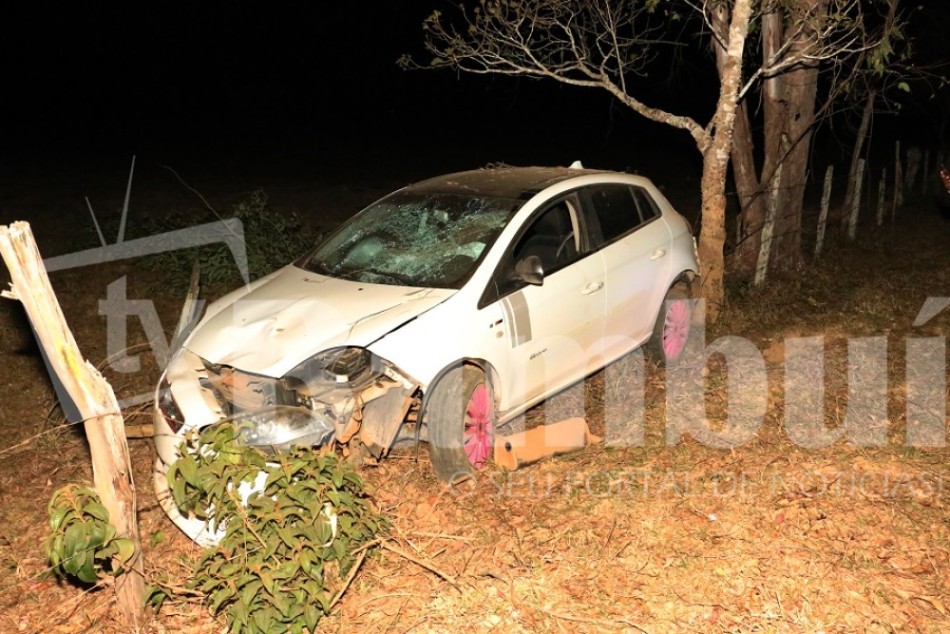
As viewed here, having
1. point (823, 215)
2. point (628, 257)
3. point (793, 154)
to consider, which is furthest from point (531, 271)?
point (823, 215)

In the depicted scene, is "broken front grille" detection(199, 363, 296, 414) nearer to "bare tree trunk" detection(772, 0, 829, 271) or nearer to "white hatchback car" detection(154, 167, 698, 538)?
"white hatchback car" detection(154, 167, 698, 538)

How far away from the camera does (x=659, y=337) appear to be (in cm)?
666

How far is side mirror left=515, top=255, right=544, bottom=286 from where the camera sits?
16.6ft

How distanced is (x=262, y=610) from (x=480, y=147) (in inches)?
795

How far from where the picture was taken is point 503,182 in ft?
19.6

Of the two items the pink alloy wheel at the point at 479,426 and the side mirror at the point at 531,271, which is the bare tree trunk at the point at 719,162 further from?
the pink alloy wheel at the point at 479,426

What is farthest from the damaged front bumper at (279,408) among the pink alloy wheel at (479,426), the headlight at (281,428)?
the pink alloy wheel at (479,426)

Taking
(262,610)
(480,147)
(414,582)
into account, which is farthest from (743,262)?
(480,147)

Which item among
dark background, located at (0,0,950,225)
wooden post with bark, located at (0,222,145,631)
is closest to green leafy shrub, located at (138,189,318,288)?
wooden post with bark, located at (0,222,145,631)

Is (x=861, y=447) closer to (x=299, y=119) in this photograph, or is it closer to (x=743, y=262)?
(x=743, y=262)

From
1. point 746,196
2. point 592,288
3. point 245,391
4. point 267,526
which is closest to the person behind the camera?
point 267,526

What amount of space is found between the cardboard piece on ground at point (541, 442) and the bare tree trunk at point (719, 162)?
2.57 m

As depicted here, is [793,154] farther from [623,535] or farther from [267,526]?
[267,526]

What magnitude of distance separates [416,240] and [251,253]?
4.33 meters
